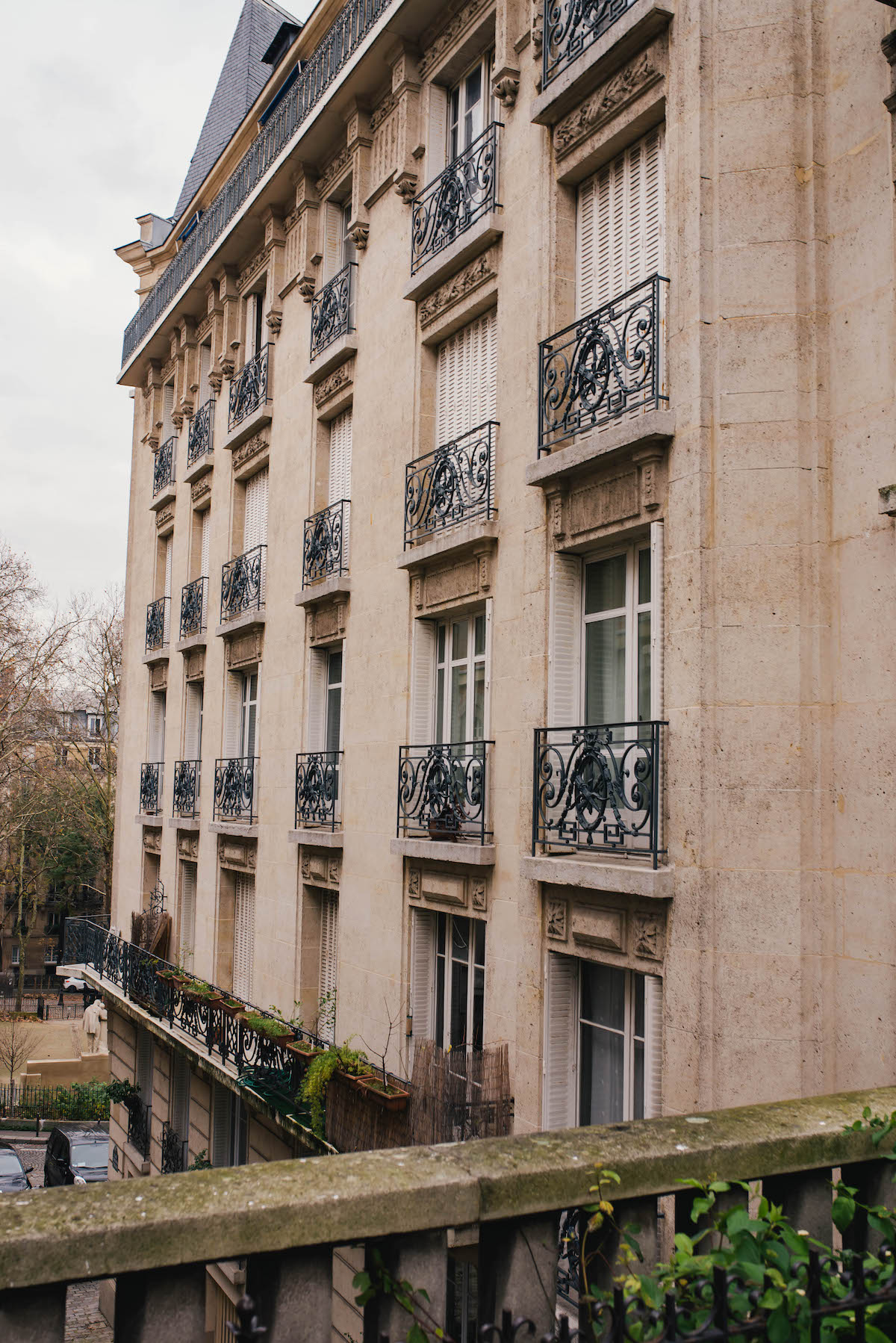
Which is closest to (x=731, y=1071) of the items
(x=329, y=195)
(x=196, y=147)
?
(x=329, y=195)

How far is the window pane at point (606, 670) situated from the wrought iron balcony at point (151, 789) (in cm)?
1407

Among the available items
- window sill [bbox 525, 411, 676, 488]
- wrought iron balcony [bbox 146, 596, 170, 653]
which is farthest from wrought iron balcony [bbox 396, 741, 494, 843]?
wrought iron balcony [bbox 146, 596, 170, 653]

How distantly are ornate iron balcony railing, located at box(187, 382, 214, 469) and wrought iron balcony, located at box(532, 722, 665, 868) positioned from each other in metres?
12.6

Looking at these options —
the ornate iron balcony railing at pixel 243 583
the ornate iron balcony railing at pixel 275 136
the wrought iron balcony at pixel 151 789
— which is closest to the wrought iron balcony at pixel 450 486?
the ornate iron balcony railing at pixel 243 583

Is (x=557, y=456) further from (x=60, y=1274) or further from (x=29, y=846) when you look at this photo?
(x=29, y=846)

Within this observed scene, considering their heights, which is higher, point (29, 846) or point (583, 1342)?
point (583, 1342)

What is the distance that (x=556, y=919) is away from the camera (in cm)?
863

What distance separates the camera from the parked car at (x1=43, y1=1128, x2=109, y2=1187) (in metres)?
22.4

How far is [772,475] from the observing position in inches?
283

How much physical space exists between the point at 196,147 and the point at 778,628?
2390cm

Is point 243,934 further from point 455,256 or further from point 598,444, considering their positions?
point 598,444

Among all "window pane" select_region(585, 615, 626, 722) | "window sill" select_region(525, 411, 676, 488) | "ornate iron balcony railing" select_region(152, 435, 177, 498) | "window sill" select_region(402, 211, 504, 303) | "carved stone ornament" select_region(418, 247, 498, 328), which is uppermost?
"ornate iron balcony railing" select_region(152, 435, 177, 498)

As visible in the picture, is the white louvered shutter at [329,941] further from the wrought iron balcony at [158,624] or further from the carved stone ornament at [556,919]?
the wrought iron balcony at [158,624]

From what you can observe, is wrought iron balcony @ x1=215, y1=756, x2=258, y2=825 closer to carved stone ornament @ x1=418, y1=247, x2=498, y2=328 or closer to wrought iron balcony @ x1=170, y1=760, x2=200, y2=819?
wrought iron balcony @ x1=170, y1=760, x2=200, y2=819
